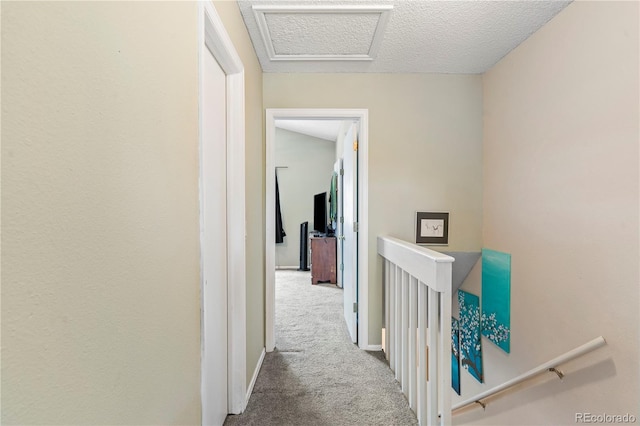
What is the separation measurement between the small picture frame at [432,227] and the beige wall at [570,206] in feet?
1.23

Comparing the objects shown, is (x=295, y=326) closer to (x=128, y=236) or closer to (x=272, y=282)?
(x=272, y=282)

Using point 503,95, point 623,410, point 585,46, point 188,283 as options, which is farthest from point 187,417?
point 503,95

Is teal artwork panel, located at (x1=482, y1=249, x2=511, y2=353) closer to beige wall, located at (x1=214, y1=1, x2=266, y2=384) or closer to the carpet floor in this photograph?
the carpet floor

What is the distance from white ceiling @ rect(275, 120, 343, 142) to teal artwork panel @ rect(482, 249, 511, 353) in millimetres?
3209

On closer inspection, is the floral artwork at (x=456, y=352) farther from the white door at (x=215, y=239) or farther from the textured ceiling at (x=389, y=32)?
the textured ceiling at (x=389, y=32)

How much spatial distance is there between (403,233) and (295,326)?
1422 millimetres

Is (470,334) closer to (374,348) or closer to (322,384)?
(374,348)

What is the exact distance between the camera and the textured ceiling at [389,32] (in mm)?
1716

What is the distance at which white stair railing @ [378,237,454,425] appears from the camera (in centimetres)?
142

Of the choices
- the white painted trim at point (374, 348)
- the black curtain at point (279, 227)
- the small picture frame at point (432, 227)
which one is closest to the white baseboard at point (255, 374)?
the white painted trim at point (374, 348)

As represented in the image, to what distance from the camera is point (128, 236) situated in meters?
0.68

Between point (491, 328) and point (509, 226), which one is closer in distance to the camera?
point (509, 226)

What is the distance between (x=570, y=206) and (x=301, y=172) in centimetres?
488

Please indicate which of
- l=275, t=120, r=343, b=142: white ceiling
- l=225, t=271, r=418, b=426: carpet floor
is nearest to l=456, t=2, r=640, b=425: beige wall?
l=225, t=271, r=418, b=426: carpet floor
